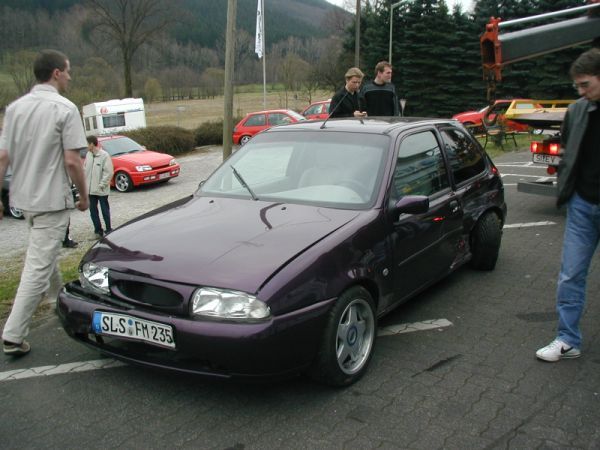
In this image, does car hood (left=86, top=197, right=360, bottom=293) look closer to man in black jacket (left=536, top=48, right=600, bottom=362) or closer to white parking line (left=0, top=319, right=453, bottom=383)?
Result: white parking line (left=0, top=319, right=453, bottom=383)

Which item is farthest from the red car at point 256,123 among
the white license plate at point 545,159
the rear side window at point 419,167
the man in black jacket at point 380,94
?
the rear side window at point 419,167

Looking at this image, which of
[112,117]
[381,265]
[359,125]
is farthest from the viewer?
[112,117]

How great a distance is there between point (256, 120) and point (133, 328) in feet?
68.3

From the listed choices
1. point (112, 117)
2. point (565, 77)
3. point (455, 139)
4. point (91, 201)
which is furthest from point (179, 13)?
point (455, 139)

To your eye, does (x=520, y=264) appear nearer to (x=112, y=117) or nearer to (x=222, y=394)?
(x=222, y=394)

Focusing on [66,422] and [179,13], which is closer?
[66,422]

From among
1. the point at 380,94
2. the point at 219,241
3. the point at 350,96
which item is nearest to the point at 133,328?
the point at 219,241

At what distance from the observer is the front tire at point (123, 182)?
1537 centimetres

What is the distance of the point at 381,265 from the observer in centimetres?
362

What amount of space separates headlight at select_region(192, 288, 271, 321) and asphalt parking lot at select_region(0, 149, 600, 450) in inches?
15.3

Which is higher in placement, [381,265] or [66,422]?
[381,265]

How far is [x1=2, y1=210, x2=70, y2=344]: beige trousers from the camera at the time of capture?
12.3 ft

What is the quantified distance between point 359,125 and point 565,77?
30.3 meters

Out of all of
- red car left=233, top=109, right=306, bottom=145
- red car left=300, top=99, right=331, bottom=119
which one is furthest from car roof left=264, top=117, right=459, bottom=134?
red car left=300, top=99, right=331, bottom=119
